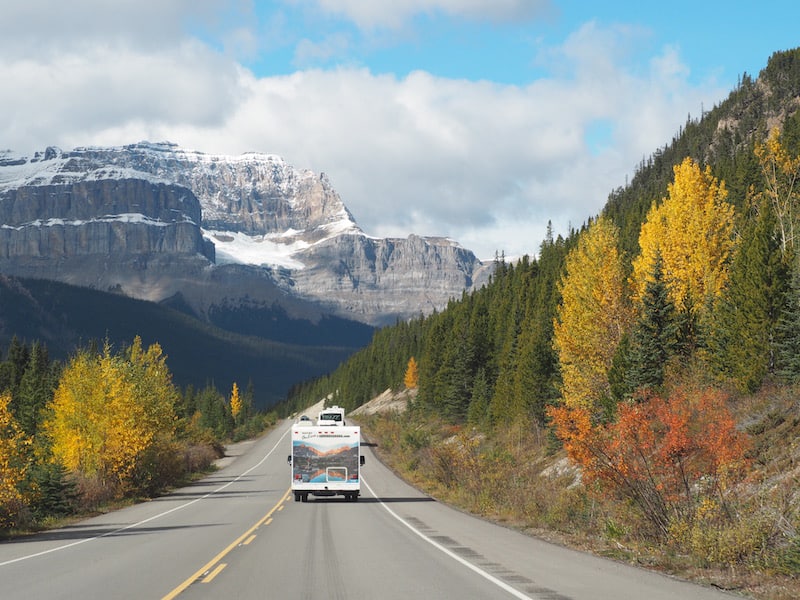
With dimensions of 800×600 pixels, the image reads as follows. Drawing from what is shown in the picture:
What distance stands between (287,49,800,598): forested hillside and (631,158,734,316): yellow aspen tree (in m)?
0.10

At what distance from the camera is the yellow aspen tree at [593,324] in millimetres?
42469

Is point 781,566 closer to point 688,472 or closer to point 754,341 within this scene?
point 688,472

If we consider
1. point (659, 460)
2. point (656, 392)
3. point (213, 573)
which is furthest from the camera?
point (656, 392)

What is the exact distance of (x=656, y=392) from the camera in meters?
34.0

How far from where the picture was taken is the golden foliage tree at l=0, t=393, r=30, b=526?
2116 cm

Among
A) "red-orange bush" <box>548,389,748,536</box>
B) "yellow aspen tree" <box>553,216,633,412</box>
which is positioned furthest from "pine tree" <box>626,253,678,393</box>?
"red-orange bush" <box>548,389,748,536</box>

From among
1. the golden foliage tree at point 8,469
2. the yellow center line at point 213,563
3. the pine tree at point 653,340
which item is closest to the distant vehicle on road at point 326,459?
the yellow center line at point 213,563

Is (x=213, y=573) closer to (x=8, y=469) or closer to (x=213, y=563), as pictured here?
(x=213, y=563)

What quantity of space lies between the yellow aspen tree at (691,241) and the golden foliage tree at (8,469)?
29693 mm

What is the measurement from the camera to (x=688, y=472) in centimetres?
1795

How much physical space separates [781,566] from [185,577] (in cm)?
923

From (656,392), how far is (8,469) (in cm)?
2456

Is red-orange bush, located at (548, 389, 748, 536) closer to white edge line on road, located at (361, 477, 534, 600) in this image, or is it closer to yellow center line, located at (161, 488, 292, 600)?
white edge line on road, located at (361, 477, 534, 600)

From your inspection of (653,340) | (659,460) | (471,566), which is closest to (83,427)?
(653,340)
